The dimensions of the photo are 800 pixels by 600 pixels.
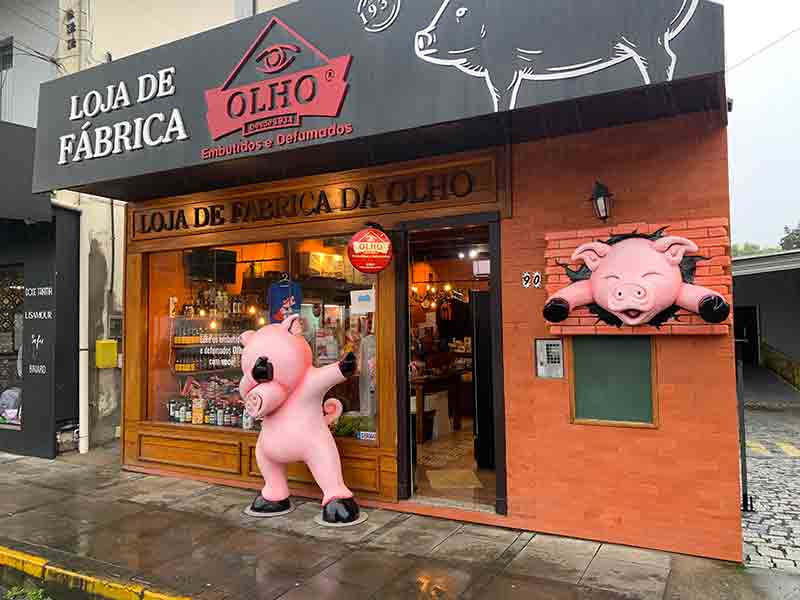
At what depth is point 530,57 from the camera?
465 centimetres

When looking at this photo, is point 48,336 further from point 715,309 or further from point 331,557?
point 715,309

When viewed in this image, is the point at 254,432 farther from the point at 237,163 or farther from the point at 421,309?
the point at 421,309

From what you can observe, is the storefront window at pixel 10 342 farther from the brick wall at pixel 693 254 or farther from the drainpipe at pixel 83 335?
the brick wall at pixel 693 254

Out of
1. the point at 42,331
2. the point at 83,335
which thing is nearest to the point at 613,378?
the point at 83,335

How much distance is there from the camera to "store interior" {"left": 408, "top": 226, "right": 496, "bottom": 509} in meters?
7.21

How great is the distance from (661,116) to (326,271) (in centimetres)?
408

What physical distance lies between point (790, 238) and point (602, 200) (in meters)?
65.8

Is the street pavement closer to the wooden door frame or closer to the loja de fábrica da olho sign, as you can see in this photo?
the wooden door frame

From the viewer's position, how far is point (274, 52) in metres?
5.83

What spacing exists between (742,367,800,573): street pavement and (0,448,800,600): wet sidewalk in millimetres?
579

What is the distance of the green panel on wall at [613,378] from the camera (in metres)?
5.31

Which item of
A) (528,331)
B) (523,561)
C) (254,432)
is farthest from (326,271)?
(523,561)

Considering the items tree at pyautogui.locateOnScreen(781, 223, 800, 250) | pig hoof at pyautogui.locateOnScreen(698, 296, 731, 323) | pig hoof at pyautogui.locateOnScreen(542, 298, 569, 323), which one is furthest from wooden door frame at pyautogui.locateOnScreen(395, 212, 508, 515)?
tree at pyautogui.locateOnScreen(781, 223, 800, 250)

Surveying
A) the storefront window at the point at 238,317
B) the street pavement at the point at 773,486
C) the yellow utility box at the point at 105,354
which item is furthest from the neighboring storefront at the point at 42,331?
the street pavement at the point at 773,486
